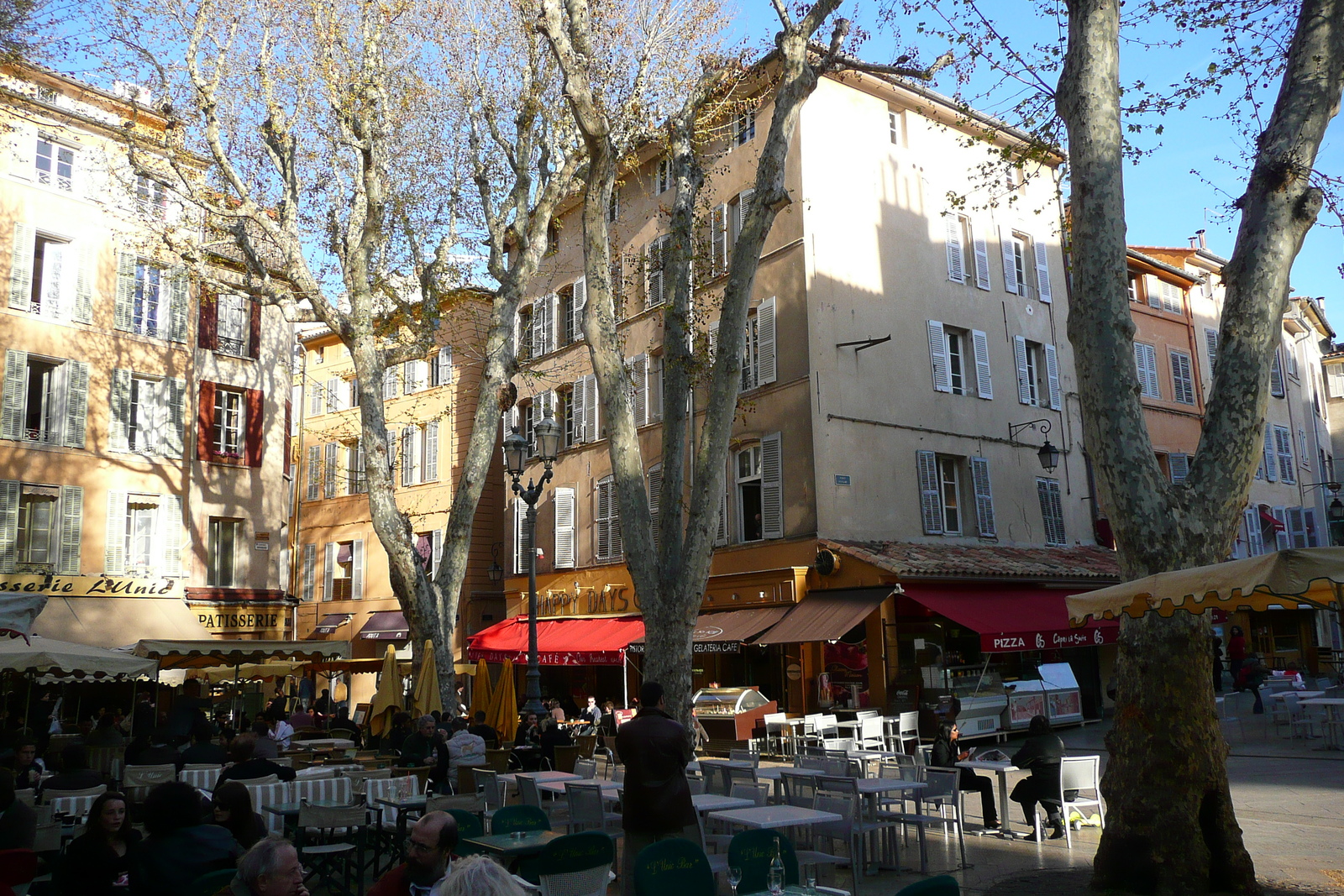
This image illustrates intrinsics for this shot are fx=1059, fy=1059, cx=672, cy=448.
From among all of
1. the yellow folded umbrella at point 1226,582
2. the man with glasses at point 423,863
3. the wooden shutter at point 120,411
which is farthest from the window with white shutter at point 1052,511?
the man with glasses at point 423,863

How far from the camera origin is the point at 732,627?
1923 cm

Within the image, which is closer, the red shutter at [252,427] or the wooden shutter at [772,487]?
the wooden shutter at [772,487]

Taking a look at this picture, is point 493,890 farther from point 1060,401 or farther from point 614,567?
point 1060,401

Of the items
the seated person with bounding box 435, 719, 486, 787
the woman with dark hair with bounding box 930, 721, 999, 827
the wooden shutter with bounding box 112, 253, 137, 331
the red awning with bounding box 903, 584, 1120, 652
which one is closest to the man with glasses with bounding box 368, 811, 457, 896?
the woman with dark hair with bounding box 930, 721, 999, 827

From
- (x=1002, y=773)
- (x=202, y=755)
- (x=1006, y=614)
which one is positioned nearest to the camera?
(x=1002, y=773)

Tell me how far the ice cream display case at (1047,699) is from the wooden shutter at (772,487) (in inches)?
194

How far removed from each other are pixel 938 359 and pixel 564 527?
9445 mm

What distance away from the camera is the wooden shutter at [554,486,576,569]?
2489 centimetres

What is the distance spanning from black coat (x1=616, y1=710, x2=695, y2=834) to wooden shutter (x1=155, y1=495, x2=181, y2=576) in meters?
19.2

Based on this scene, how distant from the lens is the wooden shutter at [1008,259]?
2338 cm

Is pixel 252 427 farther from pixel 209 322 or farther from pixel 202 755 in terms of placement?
pixel 202 755

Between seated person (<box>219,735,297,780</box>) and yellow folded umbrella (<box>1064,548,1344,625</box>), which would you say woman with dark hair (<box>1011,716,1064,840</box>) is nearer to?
yellow folded umbrella (<box>1064,548,1344,625</box>)

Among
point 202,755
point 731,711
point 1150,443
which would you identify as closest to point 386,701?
point 202,755

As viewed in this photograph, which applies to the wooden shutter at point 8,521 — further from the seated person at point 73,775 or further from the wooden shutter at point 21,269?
the seated person at point 73,775
